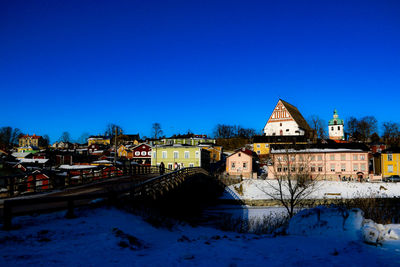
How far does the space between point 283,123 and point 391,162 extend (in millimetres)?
39118

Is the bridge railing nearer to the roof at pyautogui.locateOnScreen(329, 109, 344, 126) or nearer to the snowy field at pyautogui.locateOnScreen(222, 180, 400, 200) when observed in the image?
the snowy field at pyautogui.locateOnScreen(222, 180, 400, 200)

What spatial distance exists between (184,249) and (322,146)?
56601mm

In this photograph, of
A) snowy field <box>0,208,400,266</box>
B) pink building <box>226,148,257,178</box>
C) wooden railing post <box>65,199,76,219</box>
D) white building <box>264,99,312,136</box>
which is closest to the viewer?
snowy field <box>0,208,400,266</box>

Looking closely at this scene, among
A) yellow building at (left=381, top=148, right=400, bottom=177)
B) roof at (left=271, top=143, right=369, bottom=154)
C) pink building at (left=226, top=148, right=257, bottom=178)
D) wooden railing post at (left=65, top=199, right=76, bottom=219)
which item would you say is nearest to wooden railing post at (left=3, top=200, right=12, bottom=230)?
wooden railing post at (left=65, top=199, right=76, bottom=219)

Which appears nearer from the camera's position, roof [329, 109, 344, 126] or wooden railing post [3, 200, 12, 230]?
wooden railing post [3, 200, 12, 230]

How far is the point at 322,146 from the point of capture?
59656 millimetres

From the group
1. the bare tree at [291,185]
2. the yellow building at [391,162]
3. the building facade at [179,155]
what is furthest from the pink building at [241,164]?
the yellow building at [391,162]

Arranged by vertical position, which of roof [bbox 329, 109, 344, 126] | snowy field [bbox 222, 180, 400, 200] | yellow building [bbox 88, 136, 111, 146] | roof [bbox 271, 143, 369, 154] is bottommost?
snowy field [bbox 222, 180, 400, 200]

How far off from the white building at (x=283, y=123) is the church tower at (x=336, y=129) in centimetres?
1805

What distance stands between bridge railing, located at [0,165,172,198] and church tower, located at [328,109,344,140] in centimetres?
8351

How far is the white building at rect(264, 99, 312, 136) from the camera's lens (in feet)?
306

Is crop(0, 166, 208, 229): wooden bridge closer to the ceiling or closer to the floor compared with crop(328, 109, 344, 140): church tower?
closer to the floor

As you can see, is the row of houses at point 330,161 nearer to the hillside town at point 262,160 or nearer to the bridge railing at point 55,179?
the hillside town at point 262,160

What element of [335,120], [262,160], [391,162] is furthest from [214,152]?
[335,120]
